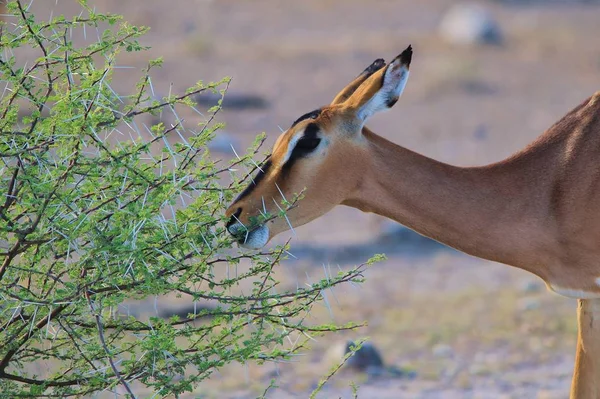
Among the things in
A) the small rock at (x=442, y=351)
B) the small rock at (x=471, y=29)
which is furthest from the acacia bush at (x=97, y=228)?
the small rock at (x=471, y=29)

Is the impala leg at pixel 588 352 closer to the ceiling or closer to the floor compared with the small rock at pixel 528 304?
closer to the floor

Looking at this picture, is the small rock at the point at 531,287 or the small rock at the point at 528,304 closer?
the small rock at the point at 528,304

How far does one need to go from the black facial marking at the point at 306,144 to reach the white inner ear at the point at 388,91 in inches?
8.8

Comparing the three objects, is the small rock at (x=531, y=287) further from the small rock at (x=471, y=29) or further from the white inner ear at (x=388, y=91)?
the small rock at (x=471, y=29)

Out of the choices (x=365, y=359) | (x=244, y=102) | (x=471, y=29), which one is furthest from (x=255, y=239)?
(x=471, y=29)

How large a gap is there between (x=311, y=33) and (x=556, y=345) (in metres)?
14.0

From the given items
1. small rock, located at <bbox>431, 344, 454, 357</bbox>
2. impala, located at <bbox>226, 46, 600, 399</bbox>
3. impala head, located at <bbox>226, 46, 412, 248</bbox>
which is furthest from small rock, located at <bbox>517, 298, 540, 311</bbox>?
impala head, located at <bbox>226, 46, 412, 248</bbox>

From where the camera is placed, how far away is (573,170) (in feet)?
17.1

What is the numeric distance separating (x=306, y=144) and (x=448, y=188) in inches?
28.1

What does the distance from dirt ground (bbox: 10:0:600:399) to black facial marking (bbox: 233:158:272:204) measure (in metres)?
1.65

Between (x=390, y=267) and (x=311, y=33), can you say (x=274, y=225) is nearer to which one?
(x=390, y=267)

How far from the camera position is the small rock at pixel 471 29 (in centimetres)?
2061

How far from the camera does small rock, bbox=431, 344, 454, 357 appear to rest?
27.3 ft

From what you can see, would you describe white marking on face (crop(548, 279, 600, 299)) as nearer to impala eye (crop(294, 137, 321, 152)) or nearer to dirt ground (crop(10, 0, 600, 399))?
impala eye (crop(294, 137, 321, 152))
